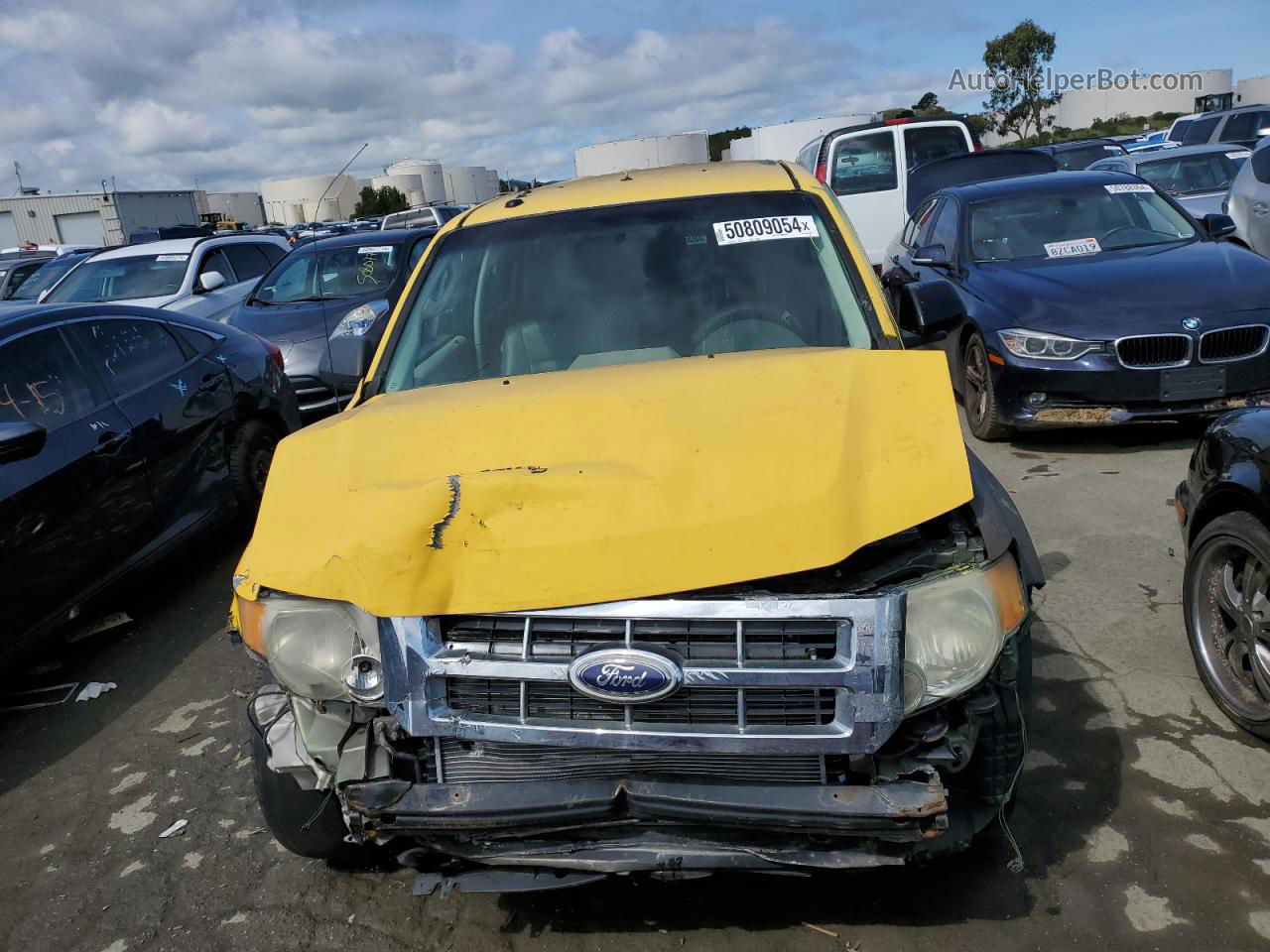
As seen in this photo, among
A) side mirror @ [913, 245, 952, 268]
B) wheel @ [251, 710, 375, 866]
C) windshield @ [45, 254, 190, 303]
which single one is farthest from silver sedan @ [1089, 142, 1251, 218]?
wheel @ [251, 710, 375, 866]

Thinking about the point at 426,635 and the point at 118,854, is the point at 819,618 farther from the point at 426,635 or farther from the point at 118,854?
the point at 118,854

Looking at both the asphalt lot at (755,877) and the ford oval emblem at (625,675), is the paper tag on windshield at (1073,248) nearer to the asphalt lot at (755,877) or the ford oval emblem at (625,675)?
the asphalt lot at (755,877)

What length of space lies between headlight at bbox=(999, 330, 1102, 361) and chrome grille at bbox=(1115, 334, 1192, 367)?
146 mm

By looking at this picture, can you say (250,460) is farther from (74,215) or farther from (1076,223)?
(74,215)

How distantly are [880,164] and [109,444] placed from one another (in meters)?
10.5

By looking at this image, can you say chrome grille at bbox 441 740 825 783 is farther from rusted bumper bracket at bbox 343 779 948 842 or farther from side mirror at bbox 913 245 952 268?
side mirror at bbox 913 245 952 268

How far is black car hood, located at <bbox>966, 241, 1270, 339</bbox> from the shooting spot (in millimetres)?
5977

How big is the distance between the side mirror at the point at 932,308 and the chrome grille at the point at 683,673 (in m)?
1.86

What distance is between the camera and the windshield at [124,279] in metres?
10.4

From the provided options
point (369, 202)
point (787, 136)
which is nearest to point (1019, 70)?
point (787, 136)

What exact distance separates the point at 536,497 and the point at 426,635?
394mm

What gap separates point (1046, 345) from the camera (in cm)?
618

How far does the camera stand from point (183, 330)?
6.04 m

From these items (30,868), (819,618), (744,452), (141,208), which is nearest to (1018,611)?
(819,618)
